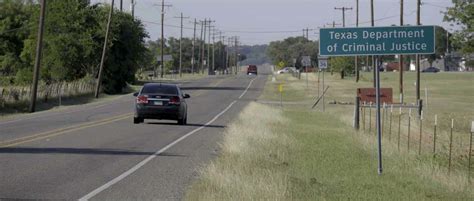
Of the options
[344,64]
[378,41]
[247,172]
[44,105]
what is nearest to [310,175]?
[247,172]

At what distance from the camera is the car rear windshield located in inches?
1083

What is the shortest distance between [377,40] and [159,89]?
15.5 m

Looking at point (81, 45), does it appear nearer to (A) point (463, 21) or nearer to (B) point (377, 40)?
(A) point (463, 21)

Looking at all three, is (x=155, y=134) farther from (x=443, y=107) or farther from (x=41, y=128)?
(x=443, y=107)

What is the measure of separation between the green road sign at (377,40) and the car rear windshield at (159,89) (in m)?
14.6

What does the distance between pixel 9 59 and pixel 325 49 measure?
70.0 m

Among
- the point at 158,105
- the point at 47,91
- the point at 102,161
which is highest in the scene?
the point at 47,91

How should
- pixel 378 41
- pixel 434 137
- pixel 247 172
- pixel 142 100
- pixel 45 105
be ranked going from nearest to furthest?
pixel 247 172
pixel 378 41
pixel 434 137
pixel 142 100
pixel 45 105

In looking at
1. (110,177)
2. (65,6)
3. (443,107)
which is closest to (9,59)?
(65,6)

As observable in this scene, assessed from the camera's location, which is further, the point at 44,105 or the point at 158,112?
the point at 44,105

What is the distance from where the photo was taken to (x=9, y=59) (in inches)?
3093

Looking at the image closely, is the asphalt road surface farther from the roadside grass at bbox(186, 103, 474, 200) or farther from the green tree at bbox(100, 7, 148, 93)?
the green tree at bbox(100, 7, 148, 93)

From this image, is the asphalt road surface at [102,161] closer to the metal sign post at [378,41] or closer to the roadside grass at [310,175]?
the roadside grass at [310,175]

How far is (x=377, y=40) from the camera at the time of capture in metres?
13.3
